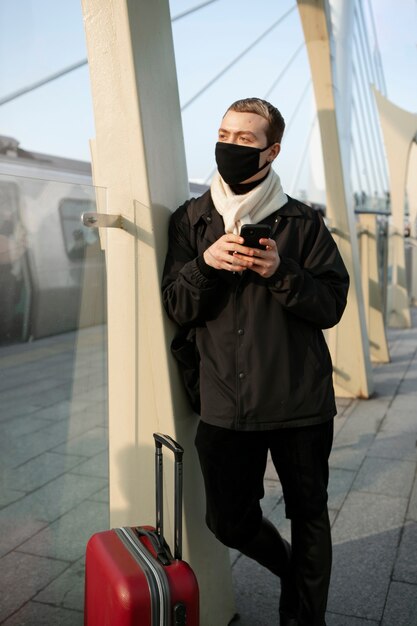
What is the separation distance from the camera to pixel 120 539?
193 centimetres

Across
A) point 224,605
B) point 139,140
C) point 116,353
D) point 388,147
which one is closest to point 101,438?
point 116,353

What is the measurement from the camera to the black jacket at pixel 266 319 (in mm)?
2086

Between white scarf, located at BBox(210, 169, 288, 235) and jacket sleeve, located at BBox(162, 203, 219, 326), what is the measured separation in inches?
5.6

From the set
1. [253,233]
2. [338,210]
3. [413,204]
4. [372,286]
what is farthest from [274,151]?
[413,204]

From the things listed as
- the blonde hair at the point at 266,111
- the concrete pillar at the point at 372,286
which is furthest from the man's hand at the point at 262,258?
the concrete pillar at the point at 372,286

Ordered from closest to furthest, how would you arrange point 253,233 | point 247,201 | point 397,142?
point 253,233, point 247,201, point 397,142

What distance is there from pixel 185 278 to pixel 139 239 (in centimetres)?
25

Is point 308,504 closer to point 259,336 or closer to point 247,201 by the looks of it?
point 259,336

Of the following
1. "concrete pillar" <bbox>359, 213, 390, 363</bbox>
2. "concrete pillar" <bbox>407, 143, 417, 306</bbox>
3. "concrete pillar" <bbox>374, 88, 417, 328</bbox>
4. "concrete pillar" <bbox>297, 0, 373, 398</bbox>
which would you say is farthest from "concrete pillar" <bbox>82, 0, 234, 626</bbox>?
"concrete pillar" <bbox>407, 143, 417, 306</bbox>

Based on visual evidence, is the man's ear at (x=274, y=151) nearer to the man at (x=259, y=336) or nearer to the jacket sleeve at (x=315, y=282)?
the man at (x=259, y=336)

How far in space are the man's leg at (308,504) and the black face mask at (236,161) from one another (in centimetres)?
80

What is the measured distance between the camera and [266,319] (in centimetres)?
212

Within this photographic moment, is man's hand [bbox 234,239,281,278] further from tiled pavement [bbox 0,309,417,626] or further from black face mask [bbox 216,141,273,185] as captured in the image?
tiled pavement [bbox 0,309,417,626]

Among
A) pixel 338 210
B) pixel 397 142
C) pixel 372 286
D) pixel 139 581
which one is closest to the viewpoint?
pixel 139 581
